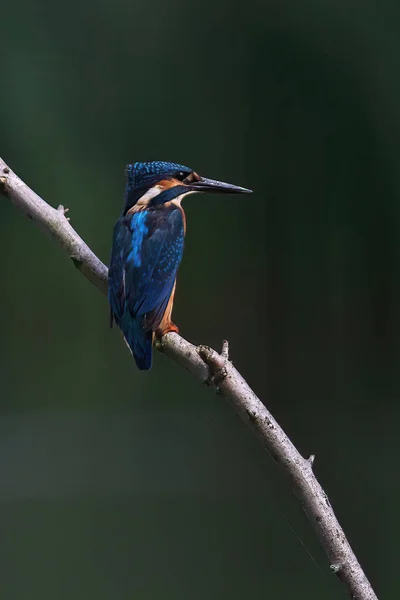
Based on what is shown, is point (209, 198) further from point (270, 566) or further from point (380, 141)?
point (270, 566)

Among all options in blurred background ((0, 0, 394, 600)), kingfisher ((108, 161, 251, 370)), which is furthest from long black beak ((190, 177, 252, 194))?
blurred background ((0, 0, 394, 600))

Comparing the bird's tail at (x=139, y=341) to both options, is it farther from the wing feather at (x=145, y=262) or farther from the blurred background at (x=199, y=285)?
the blurred background at (x=199, y=285)

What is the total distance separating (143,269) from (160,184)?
185mm

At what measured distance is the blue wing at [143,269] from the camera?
1.12 meters

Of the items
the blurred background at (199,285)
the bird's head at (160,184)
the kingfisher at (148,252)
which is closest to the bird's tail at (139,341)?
the kingfisher at (148,252)

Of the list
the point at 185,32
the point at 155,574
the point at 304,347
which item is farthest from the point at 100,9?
the point at 155,574

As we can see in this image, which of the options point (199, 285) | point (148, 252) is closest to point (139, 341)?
point (148, 252)

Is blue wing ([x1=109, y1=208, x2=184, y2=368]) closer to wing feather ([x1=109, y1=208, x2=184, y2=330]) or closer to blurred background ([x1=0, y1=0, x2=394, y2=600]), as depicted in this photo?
wing feather ([x1=109, y1=208, x2=184, y2=330])

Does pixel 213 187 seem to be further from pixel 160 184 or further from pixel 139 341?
pixel 139 341

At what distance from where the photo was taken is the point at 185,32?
3.02 meters

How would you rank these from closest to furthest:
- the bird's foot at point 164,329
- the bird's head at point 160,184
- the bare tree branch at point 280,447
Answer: the bare tree branch at point 280,447 → the bird's foot at point 164,329 → the bird's head at point 160,184

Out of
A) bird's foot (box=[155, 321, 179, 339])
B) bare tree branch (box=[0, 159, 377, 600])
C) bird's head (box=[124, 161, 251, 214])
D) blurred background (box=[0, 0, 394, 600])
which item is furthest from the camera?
blurred background (box=[0, 0, 394, 600])

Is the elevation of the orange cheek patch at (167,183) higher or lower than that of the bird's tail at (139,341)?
higher

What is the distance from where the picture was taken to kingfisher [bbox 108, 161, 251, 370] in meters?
1.12
